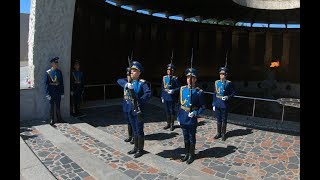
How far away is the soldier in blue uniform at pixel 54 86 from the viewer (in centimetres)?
879

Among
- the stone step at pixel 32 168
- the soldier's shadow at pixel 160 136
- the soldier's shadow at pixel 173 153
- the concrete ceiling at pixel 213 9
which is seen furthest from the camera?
the concrete ceiling at pixel 213 9

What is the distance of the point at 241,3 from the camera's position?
46.0 ft

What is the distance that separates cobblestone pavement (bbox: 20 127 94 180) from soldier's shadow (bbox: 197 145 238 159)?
117 inches

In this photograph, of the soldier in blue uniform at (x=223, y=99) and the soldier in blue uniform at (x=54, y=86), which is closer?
the soldier in blue uniform at (x=223, y=99)

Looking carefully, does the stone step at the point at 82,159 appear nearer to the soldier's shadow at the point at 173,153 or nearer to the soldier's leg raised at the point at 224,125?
the soldier's shadow at the point at 173,153

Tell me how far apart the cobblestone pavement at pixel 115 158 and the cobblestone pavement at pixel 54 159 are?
26.6 inches

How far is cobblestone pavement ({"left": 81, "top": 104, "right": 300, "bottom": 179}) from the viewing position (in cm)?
595

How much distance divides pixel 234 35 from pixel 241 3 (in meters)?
8.54

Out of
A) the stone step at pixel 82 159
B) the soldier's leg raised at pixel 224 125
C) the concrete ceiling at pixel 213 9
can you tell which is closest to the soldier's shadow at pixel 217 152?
the soldier's leg raised at pixel 224 125

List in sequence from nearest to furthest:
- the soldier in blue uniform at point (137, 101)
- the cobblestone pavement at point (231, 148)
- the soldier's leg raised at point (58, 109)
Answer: the cobblestone pavement at point (231, 148) → the soldier in blue uniform at point (137, 101) → the soldier's leg raised at point (58, 109)

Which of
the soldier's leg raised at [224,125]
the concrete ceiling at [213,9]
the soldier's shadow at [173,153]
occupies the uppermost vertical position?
the concrete ceiling at [213,9]

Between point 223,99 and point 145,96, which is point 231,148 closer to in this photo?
point 223,99

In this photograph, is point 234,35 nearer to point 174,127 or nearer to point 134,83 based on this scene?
point 174,127
